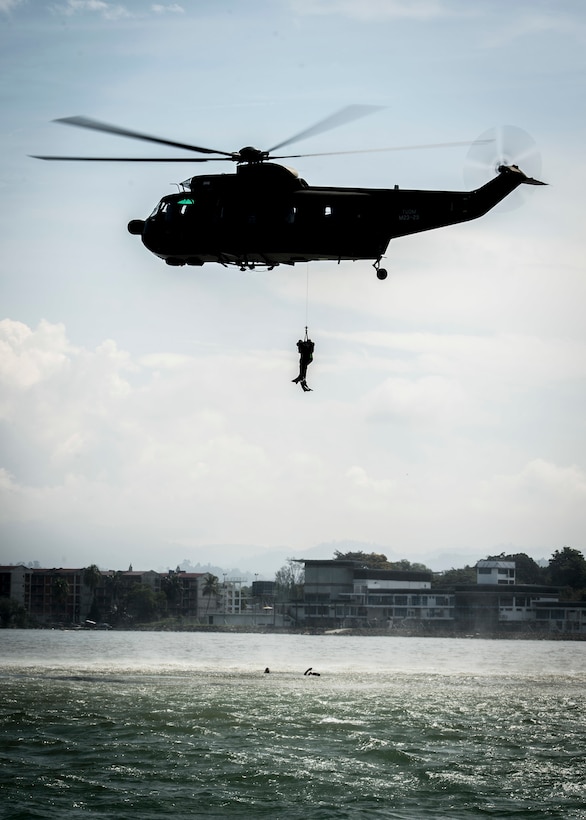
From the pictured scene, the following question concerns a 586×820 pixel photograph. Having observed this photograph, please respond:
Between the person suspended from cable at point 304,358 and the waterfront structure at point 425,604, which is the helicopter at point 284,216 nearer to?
the person suspended from cable at point 304,358

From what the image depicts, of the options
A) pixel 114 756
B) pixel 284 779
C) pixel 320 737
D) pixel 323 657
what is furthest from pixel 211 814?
pixel 323 657

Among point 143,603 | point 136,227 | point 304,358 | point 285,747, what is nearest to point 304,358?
point 304,358

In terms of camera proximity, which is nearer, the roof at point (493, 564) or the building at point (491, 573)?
the roof at point (493, 564)

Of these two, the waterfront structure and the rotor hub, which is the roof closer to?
the waterfront structure

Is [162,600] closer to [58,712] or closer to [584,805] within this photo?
[58,712]

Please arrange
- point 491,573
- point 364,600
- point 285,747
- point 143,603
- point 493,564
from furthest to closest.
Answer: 1. point 143,603
2. point 493,564
3. point 491,573
4. point 364,600
5. point 285,747

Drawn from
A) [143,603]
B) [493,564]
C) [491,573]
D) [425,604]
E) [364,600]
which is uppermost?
[493,564]

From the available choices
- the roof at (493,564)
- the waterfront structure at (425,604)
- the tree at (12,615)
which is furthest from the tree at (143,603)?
the roof at (493,564)

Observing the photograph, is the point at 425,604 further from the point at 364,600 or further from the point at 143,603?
the point at 143,603
